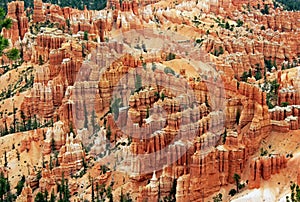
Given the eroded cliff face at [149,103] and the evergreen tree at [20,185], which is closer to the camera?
the eroded cliff face at [149,103]

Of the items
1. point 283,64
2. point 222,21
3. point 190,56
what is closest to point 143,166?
point 190,56

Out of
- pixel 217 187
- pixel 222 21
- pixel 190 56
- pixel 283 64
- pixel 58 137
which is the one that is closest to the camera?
pixel 217 187

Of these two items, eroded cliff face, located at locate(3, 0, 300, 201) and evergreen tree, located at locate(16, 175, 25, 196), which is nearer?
eroded cliff face, located at locate(3, 0, 300, 201)

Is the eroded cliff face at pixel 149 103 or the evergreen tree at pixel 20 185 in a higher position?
the eroded cliff face at pixel 149 103

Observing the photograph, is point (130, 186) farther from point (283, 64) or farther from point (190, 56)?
point (283, 64)

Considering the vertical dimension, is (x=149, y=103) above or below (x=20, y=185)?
above

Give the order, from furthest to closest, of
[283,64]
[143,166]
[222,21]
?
[222,21], [283,64], [143,166]

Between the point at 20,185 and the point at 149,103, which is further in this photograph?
the point at 20,185

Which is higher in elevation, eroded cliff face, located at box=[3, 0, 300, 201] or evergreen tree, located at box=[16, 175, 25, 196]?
eroded cliff face, located at box=[3, 0, 300, 201]
